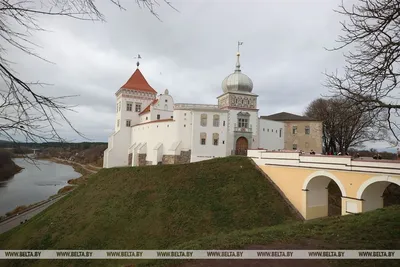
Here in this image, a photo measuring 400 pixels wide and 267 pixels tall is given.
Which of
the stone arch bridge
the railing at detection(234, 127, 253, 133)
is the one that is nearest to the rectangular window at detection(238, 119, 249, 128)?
the railing at detection(234, 127, 253, 133)

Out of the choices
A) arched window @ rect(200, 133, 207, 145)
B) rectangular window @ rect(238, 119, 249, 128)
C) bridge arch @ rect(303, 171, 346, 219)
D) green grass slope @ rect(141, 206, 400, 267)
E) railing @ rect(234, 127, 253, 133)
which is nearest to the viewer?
green grass slope @ rect(141, 206, 400, 267)

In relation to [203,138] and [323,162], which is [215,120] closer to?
[203,138]

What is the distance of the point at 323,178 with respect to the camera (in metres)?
17.9

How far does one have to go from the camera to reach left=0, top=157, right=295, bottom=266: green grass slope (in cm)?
1585

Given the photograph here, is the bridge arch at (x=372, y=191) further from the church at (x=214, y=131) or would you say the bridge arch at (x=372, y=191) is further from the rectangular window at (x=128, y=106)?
the rectangular window at (x=128, y=106)

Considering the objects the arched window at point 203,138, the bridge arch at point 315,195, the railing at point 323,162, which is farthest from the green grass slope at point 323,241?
the arched window at point 203,138

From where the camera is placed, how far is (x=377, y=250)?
7301mm

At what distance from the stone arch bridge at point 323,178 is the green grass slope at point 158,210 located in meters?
1.10

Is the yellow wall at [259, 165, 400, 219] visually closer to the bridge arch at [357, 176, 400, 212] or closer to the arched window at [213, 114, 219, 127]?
the bridge arch at [357, 176, 400, 212]

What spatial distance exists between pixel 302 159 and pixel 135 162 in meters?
22.3

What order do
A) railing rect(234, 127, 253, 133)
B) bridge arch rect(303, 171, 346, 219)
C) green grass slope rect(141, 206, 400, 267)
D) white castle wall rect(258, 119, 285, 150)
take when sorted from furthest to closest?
white castle wall rect(258, 119, 285, 150)
railing rect(234, 127, 253, 133)
bridge arch rect(303, 171, 346, 219)
green grass slope rect(141, 206, 400, 267)

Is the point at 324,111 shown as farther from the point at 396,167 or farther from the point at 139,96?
the point at 139,96

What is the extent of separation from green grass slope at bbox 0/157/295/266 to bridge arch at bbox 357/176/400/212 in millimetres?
4489

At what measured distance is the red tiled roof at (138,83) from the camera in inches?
1590
